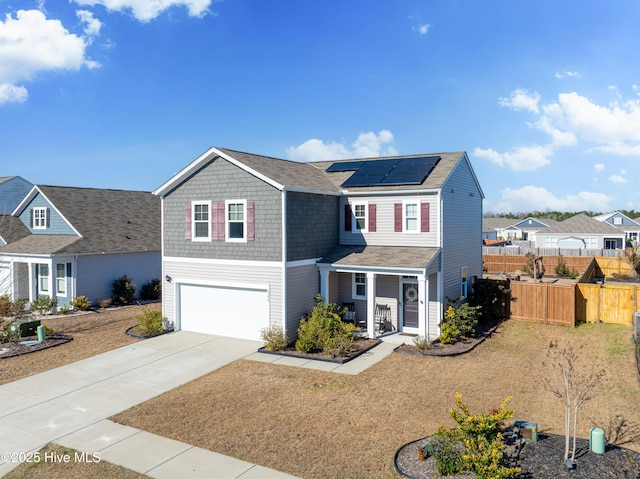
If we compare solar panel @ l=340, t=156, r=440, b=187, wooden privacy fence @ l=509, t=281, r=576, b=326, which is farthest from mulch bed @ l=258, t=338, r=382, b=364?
wooden privacy fence @ l=509, t=281, r=576, b=326

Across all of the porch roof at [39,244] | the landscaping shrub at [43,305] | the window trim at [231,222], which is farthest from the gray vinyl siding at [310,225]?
the landscaping shrub at [43,305]

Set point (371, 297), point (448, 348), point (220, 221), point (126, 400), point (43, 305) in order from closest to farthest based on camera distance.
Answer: point (126, 400) → point (448, 348) → point (371, 297) → point (220, 221) → point (43, 305)

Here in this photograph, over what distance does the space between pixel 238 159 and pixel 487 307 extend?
39.3 ft

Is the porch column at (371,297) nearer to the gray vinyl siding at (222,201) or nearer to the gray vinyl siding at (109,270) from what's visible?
the gray vinyl siding at (222,201)

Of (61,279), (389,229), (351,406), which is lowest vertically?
(351,406)

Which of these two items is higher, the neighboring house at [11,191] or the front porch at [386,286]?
the neighboring house at [11,191]

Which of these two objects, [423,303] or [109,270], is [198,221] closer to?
[423,303]

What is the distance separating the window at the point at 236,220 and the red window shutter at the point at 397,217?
19.2 feet

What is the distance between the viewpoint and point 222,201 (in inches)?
695

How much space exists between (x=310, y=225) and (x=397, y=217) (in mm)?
3522

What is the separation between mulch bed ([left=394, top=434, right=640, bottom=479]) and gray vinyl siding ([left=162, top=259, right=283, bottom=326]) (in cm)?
847

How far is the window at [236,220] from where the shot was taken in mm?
17131

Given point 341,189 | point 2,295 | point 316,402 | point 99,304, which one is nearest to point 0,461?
point 316,402

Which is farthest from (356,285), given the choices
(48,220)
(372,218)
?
(48,220)
